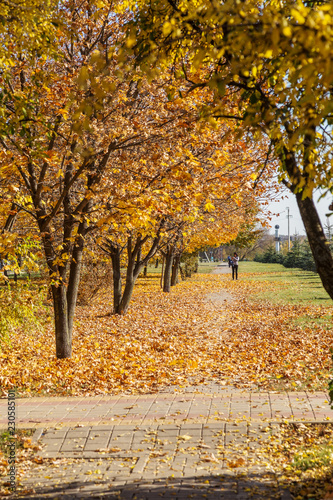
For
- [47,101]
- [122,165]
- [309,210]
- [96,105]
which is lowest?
[309,210]

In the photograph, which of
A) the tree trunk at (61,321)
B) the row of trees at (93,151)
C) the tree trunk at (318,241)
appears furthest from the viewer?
the tree trunk at (61,321)

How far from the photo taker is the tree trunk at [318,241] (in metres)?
4.22

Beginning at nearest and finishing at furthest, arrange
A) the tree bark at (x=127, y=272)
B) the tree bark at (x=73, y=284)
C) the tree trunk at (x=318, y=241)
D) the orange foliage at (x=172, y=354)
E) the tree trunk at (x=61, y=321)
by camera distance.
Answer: the tree trunk at (x=318, y=241)
the orange foliage at (x=172, y=354)
the tree trunk at (x=61, y=321)
the tree bark at (x=73, y=284)
the tree bark at (x=127, y=272)

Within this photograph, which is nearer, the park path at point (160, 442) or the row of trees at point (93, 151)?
the park path at point (160, 442)

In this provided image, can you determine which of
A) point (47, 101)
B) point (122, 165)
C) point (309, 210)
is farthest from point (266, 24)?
point (122, 165)

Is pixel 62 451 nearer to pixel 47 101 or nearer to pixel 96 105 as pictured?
pixel 96 105

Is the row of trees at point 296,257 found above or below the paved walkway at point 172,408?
above

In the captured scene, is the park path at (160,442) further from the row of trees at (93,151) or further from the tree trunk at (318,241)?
the row of trees at (93,151)

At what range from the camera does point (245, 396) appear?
22.9ft

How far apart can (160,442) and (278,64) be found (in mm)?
4041

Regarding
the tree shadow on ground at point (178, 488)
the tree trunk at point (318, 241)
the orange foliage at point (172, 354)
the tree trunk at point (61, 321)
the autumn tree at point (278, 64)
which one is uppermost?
the autumn tree at point (278, 64)

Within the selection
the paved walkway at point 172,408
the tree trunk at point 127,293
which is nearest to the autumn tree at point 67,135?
the paved walkway at point 172,408

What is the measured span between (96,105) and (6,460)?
3.91m

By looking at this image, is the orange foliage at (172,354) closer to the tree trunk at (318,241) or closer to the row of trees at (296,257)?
the tree trunk at (318,241)
